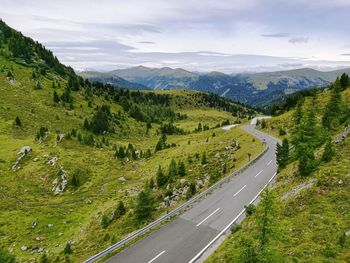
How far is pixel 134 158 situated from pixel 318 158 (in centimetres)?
5602

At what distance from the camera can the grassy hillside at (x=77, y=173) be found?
1647 inches

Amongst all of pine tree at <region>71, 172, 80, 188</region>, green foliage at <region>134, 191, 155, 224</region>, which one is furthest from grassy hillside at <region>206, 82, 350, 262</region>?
pine tree at <region>71, 172, 80, 188</region>

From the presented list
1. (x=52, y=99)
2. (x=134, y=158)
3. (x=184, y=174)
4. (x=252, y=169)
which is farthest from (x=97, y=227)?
(x=52, y=99)

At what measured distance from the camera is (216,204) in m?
35.5

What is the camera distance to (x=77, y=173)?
68500mm

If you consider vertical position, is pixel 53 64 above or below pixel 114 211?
above

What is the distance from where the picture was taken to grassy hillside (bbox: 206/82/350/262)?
17453mm

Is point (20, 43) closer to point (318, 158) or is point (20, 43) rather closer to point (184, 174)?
point (184, 174)

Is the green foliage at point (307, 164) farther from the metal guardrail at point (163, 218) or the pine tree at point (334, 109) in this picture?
the pine tree at point (334, 109)

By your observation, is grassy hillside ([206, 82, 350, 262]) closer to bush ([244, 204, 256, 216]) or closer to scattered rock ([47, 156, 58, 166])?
bush ([244, 204, 256, 216])

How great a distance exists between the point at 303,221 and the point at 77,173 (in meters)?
55.0

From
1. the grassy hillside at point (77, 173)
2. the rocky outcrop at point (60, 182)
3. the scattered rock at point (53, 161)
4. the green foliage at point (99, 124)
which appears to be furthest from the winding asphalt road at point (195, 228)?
the green foliage at point (99, 124)

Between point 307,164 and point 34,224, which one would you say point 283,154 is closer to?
point 307,164

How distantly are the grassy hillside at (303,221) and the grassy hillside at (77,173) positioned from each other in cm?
1370
